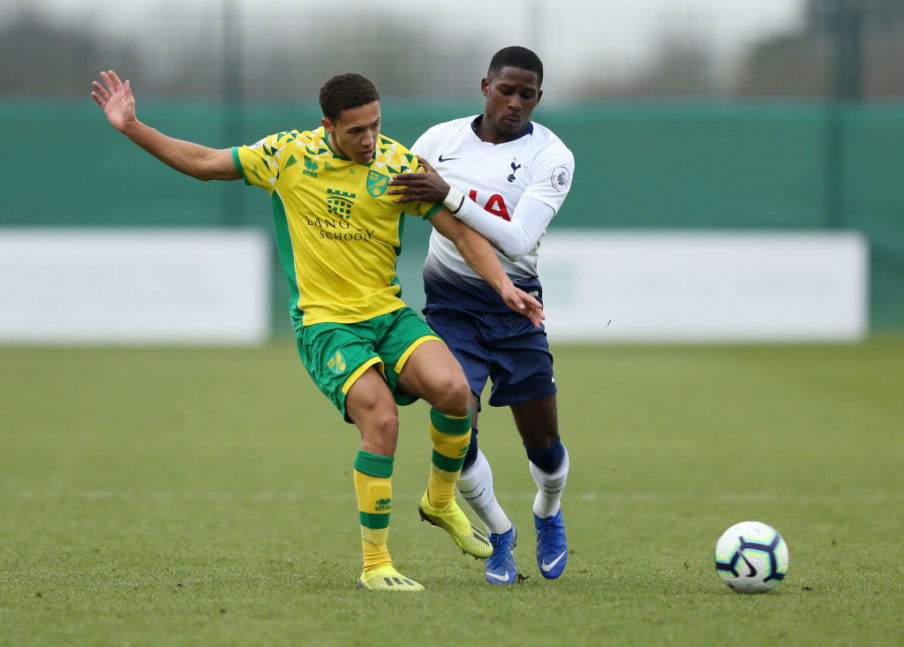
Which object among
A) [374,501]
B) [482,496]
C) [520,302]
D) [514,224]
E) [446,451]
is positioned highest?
[514,224]

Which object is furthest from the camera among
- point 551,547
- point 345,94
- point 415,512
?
point 415,512

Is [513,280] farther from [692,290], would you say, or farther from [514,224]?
[692,290]

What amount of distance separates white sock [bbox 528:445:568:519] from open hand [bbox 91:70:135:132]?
2.37m

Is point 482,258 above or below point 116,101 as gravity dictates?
below

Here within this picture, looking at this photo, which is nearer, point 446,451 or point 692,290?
point 446,451

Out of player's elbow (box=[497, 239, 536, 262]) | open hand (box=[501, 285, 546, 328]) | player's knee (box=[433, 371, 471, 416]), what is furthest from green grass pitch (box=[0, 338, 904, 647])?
player's elbow (box=[497, 239, 536, 262])

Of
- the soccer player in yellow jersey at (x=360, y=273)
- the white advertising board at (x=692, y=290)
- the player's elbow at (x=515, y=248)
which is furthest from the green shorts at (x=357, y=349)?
the white advertising board at (x=692, y=290)

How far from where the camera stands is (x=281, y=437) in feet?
35.8

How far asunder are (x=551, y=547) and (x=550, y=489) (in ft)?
1.03

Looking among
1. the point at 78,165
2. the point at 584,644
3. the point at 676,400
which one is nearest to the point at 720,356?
the point at 676,400

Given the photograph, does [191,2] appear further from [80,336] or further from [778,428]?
[778,428]

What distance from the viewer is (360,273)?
5.69 meters

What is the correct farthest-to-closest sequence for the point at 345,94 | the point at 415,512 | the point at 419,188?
1. the point at 415,512
2. the point at 419,188
3. the point at 345,94

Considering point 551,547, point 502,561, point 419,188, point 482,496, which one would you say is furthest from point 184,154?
point 551,547
